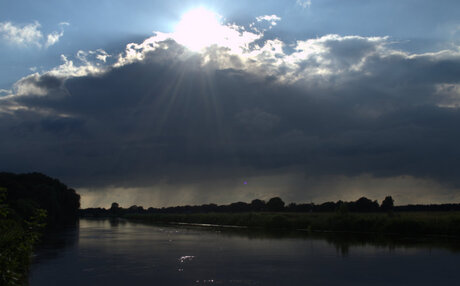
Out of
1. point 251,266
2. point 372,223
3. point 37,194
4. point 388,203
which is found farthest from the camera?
point 388,203

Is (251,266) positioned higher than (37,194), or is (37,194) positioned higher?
(37,194)

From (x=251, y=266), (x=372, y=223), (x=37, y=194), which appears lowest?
(x=251, y=266)

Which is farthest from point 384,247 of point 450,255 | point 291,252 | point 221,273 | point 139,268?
point 139,268

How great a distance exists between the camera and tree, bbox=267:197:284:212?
187 m

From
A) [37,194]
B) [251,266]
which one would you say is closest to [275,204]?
[37,194]

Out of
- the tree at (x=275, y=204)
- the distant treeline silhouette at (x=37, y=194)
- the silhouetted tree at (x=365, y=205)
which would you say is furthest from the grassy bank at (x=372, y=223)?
the tree at (x=275, y=204)

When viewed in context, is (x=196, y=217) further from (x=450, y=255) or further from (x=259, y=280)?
(x=259, y=280)

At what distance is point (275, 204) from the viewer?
188 m

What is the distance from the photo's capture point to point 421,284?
1019 inches

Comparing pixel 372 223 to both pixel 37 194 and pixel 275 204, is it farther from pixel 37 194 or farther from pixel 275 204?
pixel 275 204

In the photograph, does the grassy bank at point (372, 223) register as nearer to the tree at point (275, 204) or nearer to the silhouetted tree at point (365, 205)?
the silhouetted tree at point (365, 205)

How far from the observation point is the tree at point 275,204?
187125 millimetres

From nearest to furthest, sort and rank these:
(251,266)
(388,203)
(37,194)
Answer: (251,266)
(37,194)
(388,203)

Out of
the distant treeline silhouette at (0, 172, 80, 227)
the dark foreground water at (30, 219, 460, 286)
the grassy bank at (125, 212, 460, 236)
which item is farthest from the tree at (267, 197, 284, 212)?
the dark foreground water at (30, 219, 460, 286)
